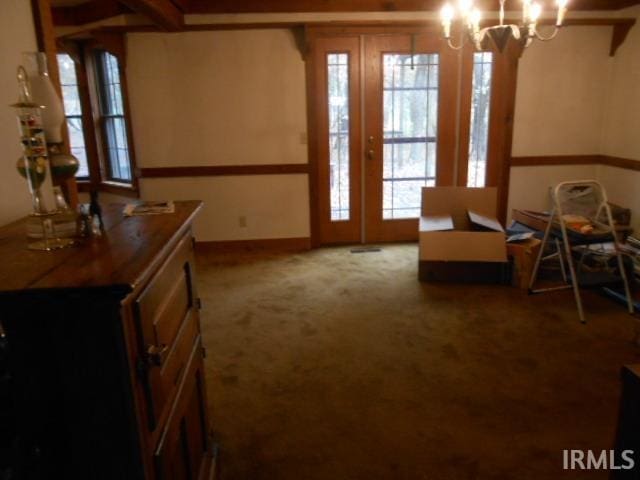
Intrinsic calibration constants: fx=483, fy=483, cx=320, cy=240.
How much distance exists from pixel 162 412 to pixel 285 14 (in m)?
4.08

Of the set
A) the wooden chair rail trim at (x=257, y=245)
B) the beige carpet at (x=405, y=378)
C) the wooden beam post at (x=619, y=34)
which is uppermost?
the wooden beam post at (x=619, y=34)

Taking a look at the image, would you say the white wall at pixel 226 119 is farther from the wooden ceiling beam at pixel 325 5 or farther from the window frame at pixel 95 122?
the wooden ceiling beam at pixel 325 5

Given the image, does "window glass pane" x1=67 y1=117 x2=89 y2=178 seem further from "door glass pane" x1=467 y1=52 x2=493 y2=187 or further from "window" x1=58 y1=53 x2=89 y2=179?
"door glass pane" x1=467 y1=52 x2=493 y2=187

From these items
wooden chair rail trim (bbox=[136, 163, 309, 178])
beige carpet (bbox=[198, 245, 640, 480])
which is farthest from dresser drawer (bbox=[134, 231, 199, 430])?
wooden chair rail trim (bbox=[136, 163, 309, 178])

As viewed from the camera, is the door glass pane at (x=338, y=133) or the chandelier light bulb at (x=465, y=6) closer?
the chandelier light bulb at (x=465, y=6)

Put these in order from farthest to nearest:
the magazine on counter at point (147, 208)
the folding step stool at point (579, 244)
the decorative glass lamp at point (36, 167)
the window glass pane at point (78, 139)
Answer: the window glass pane at point (78, 139) < the folding step stool at point (579, 244) < the magazine on counter at point (147, 208) < the decorative glass lamp at point (36, 167)

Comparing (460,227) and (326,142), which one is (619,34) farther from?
(326,142)

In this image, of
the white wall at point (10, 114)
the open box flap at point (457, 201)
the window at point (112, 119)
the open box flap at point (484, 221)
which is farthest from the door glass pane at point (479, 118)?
the white wall at point (10, 114)

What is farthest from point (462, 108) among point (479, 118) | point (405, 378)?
point (405, 378)

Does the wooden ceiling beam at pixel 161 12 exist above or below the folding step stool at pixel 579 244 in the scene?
above

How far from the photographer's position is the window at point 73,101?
5.05 meters

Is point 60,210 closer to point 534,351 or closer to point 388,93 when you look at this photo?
point 534,351

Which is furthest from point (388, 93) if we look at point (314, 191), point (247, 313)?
point (247, 313)

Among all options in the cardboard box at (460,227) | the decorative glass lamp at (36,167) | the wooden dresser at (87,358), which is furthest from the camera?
the cardboard box at (460,227)
